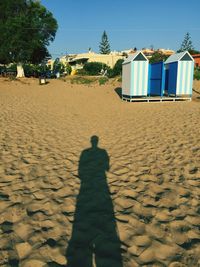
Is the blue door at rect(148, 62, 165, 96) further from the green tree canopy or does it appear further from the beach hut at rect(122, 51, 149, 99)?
the green tree canopy

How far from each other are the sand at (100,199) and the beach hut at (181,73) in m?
7.40

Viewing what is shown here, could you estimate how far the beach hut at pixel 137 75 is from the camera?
13748 mm

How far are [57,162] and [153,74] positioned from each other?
452 inches

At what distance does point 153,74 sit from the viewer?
15094 mm

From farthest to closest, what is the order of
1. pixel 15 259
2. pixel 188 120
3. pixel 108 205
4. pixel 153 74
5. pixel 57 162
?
1. pixel 153 74
2. pixel 188 120
3. pixel 57 162
4. pixel 108 205
5. pixel 15 259

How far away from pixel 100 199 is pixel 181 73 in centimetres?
1226

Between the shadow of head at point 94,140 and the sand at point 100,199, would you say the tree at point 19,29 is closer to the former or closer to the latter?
the sand at point 100,199

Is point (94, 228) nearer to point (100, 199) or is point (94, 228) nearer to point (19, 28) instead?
point (100, 199)

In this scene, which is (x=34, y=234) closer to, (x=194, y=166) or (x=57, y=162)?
Answer: (x=57, y=162)

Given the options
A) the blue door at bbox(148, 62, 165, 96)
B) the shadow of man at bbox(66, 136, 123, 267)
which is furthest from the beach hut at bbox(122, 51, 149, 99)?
the shadow of man at bbox(66, 136, 123, 267)

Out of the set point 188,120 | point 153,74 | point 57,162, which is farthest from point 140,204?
point 153,74

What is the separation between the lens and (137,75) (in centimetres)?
1387

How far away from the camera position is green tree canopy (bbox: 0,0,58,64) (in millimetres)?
25875

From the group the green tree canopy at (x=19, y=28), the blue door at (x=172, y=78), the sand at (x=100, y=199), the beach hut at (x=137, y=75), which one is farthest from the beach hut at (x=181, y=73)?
the green tree canopy at (x=19, y=28)
